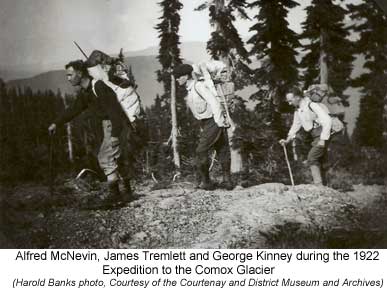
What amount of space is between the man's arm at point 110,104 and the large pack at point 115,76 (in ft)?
0.72

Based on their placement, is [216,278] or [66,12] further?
[66,12]

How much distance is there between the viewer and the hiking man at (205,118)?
6621mm

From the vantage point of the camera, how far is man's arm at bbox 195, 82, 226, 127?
21.7ft

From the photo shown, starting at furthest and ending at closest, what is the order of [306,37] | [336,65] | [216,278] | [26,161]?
[336,65] < [306,37] < [26,161] < [216,278]

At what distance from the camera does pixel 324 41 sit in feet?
30.9

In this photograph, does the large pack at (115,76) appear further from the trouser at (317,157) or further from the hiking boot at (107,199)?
the trouser at (317,157)

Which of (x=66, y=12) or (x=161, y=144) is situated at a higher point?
(x=66, y=12)

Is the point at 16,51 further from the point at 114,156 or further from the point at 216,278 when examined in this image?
the point at 216,278

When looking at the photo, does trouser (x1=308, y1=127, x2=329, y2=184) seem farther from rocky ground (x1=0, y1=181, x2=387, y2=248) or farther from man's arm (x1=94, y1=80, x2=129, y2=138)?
man's arm (x1=94, y1=80, x2=129, y2=138)

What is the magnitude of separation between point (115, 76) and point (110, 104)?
561 mm

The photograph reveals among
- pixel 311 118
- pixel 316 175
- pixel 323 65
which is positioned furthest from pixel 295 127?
pixel 323 65

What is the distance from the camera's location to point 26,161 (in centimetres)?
641

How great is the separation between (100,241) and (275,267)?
85.3 inches

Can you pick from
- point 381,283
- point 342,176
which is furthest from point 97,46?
point 381,283
